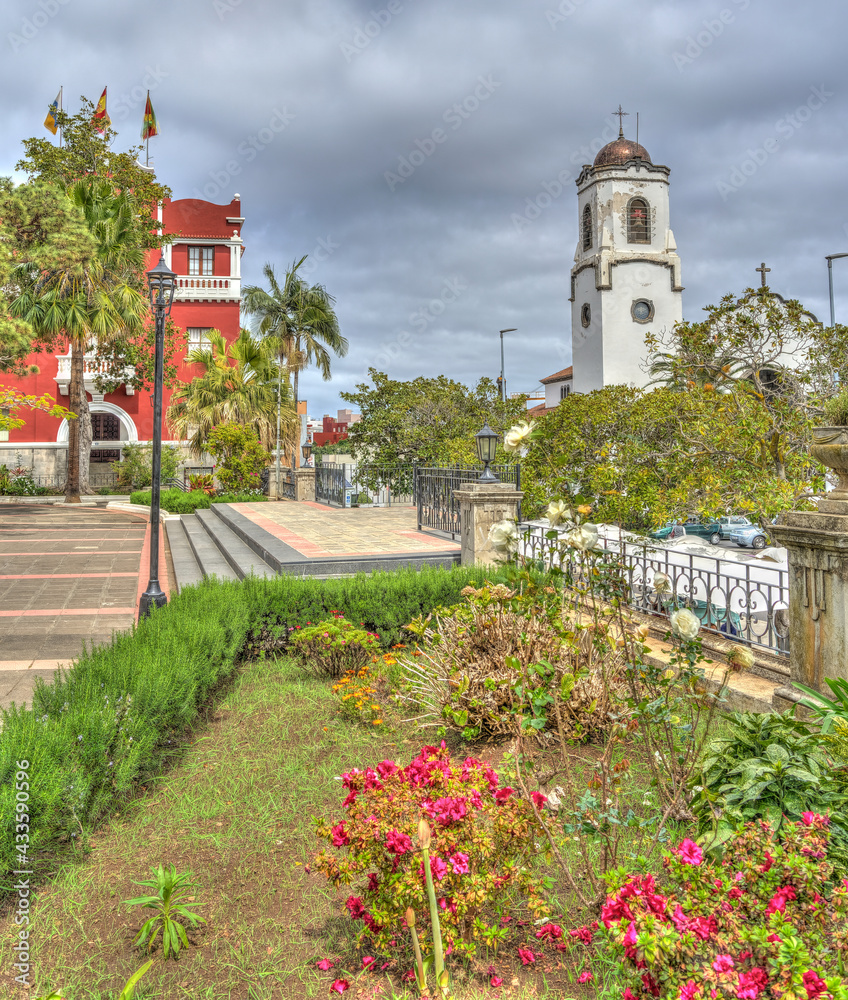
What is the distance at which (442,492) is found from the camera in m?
11.7

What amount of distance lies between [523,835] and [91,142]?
30.4 metres

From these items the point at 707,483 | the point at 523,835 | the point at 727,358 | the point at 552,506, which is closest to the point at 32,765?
the point at 523,835

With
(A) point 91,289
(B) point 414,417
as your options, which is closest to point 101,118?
(A) point 91,289

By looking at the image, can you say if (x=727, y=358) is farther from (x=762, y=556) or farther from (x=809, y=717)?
(x=809, y=717)

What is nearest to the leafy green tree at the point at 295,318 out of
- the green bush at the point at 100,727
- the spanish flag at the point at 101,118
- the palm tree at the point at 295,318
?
the palm tree at the point at 295,318

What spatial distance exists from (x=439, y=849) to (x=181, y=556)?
11242mm

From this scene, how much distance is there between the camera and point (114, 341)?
26328 mm

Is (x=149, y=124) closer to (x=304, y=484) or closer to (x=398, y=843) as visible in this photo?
(x=304, y=484)

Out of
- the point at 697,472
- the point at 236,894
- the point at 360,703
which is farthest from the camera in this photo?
the point at 697,472

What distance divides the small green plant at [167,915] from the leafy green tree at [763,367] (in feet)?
23.2

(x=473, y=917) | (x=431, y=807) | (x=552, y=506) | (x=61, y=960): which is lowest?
(x=61, y=960)

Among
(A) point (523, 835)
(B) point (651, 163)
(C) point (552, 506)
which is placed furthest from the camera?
(B) point (651, 163)

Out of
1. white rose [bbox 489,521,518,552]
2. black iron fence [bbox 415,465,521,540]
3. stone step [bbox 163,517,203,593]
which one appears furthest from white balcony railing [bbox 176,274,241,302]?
white rose [bbox 489,521,518,552]

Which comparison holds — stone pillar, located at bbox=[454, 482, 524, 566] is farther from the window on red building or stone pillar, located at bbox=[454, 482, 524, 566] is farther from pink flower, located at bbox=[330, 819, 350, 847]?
the window on red building
